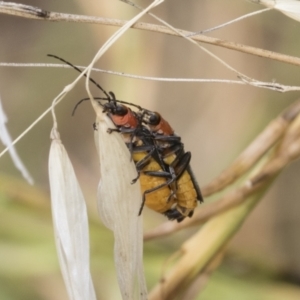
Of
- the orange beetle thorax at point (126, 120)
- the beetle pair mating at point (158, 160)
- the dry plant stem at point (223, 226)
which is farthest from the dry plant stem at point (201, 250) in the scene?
the orange beetle thorax at point (126, 120)

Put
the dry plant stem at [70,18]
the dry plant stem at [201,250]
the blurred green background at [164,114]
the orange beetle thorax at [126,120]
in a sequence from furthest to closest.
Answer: the blurred green background at [164,114] → the dry plant stem at [201,250] → the orange beetle thorax at [126,120] → the dry plant stem at [70,18]

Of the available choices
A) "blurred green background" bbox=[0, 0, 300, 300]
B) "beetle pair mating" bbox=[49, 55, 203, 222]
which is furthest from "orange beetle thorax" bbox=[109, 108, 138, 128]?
"blurred green background" bbox=[0, 0, 300, 300]

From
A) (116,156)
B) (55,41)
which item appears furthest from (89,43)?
(116,156)

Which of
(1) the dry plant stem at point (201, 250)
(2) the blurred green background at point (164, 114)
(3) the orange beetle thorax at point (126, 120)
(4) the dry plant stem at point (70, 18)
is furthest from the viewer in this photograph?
(2) the blurred green background at point (164, 114)

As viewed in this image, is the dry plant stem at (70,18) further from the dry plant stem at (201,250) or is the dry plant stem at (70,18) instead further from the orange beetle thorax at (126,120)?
the dry plant stem at (201,250)

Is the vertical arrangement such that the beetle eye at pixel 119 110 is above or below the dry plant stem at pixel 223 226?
above

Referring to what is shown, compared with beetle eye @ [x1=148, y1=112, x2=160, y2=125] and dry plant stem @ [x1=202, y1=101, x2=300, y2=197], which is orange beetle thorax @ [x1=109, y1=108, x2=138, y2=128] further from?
dry plant stem @ [x1=202, y1=101, x2=300, y2=197]

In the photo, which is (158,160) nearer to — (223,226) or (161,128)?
(161,128)

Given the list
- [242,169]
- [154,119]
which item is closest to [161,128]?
[154,119]
